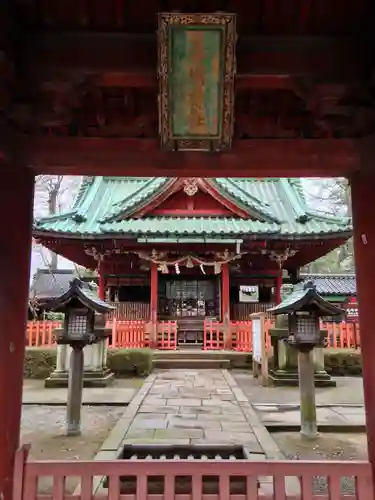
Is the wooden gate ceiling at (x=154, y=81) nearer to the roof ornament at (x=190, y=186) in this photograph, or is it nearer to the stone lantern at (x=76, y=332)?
the stone lantern at (x=76, y=332)

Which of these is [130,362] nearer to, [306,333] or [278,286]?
[278,286]

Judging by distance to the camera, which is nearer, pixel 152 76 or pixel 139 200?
pixel 152 76

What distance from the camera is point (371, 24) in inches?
120

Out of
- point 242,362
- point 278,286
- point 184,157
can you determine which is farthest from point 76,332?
point 278,286

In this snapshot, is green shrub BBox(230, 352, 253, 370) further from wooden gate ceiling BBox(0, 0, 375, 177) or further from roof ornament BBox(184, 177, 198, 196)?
wooden gate ceiling BBox(0, 0, 375, 177)

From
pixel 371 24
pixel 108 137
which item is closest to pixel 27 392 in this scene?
pixel 108 137

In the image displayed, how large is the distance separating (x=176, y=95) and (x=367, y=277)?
200 cm

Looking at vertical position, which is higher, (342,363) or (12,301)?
(12,301)

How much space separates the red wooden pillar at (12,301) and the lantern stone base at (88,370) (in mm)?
7449

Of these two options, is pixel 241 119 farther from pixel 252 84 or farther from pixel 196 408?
pixel 196 408

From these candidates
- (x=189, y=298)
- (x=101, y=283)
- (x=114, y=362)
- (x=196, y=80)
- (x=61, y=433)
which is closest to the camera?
(x=196, y=80)

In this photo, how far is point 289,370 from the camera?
10.4 metres

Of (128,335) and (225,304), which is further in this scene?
(225,304)

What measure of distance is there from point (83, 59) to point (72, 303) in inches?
199
